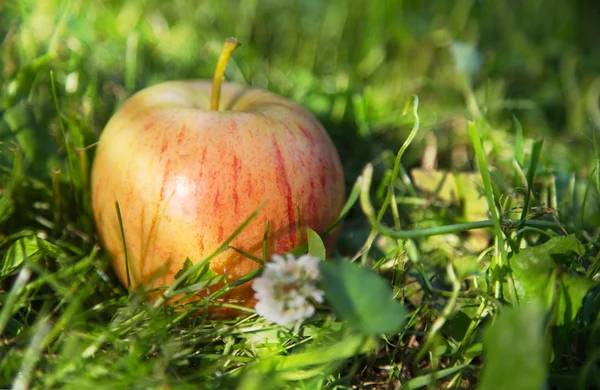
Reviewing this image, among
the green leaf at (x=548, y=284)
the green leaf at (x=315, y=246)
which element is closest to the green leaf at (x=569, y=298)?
the green leaf at (x=548, y=284)

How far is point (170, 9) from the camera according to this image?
9.80 feet

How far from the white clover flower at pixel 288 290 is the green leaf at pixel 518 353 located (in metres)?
0.29

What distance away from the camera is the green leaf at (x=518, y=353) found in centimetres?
75

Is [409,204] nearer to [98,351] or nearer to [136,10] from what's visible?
[98,351]

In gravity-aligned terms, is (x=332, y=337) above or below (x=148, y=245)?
below

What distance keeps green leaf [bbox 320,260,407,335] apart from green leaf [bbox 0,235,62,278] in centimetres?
70

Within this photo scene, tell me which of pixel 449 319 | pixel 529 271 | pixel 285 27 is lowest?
pixel 449 319

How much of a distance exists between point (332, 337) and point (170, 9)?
2398 mm

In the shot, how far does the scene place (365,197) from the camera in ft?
3.27

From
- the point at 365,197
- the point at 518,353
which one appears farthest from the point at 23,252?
the point at 518,353

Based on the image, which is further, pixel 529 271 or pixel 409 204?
pixel 409 204

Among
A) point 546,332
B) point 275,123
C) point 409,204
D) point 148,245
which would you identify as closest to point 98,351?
point 148,245

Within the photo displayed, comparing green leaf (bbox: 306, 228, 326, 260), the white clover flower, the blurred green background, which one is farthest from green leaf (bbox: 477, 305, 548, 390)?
the blurred green background

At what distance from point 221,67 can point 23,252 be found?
618mm
